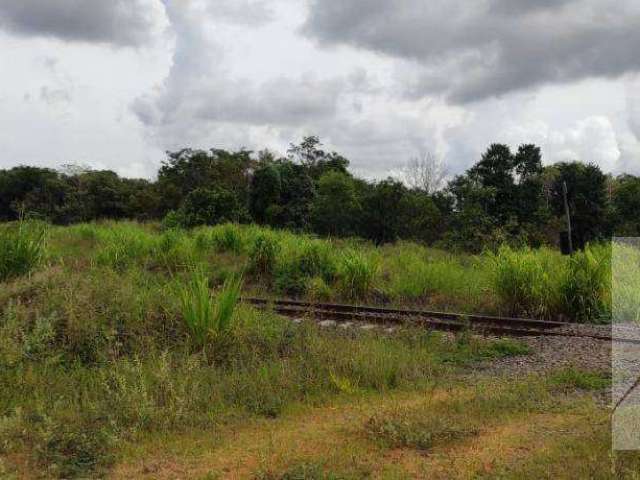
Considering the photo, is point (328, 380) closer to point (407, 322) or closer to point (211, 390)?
point (211, 390)

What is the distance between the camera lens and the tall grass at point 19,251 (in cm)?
923

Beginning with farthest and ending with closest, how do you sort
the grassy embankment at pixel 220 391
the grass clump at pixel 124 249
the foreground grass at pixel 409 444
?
the grass clump at pixel 124 249
the grassy embankment at pixel 220 391
the foreground grass at pixel 409 444

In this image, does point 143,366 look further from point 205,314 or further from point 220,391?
point 220,391

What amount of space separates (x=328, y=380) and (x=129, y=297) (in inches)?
122

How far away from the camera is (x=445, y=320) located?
1069cm

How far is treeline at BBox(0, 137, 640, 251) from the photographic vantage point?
99.1ft

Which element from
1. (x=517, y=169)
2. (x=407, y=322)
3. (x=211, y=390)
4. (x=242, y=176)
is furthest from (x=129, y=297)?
(x=242, y=176)

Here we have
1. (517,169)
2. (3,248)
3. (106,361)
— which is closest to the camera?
(106,361)

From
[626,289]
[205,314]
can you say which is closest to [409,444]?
[205,314]

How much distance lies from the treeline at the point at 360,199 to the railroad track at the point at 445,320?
50.8 ft

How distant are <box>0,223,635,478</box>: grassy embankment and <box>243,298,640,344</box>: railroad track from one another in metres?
1.10

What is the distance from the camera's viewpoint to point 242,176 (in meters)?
44.9

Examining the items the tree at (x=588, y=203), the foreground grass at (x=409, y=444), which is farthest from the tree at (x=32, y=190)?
the foreground grass at (x=409, y=444)

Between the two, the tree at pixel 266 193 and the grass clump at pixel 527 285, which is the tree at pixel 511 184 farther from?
the grass clump at pixel 527 285
